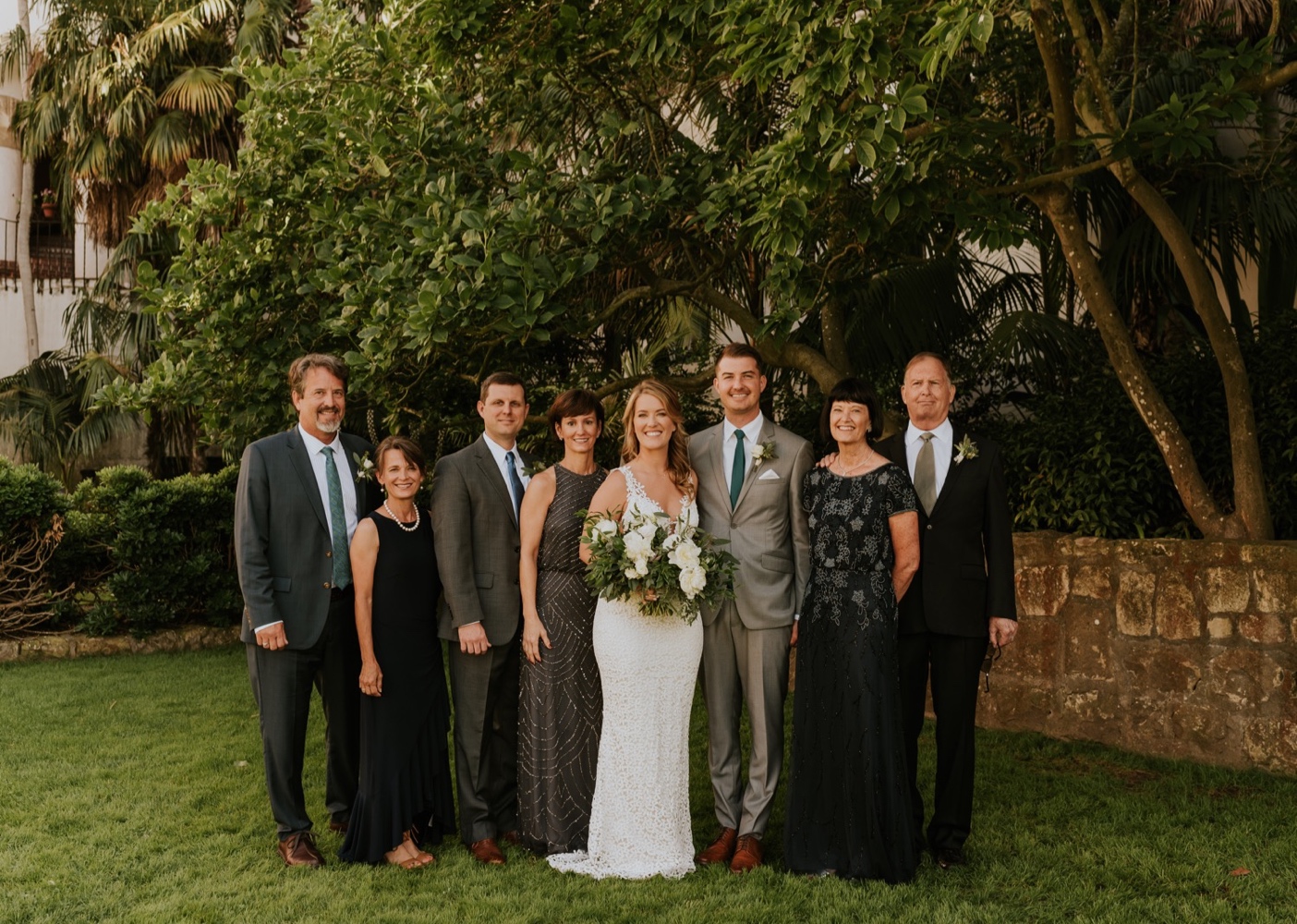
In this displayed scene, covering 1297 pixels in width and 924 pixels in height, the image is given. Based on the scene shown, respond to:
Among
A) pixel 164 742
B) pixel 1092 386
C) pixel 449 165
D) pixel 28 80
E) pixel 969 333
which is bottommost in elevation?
pixel 164 742

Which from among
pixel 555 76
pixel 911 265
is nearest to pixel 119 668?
pixel 555 76

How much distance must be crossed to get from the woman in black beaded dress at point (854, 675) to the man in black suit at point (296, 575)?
84.7 inches

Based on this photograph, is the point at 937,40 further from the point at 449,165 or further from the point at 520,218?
the point at 449,165

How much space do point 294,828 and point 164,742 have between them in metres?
3.02

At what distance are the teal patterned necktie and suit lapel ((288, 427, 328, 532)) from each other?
55 mm

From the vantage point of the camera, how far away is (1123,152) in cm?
607

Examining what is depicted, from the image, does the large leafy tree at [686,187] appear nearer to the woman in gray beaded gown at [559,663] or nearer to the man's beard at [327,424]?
the man's beard at [327,424]

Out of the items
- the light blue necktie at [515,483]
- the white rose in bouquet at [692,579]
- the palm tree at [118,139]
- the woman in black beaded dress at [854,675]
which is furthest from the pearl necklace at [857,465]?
the palm tree at [118,139]

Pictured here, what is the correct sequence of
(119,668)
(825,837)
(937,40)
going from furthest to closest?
(119,668)
(825,837)
(937,40)

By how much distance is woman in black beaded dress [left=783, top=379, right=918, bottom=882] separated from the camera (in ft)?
15.9

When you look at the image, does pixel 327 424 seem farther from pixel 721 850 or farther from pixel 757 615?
pixel 721 850

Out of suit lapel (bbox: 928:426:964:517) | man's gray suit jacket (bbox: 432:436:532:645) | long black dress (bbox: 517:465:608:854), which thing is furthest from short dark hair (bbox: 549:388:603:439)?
suit lapel (bbox: 928:426:964:517)

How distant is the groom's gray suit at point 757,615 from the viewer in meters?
5.11

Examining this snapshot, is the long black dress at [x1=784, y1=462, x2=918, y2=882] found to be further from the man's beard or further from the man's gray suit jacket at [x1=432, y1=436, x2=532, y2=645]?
the man's beard
